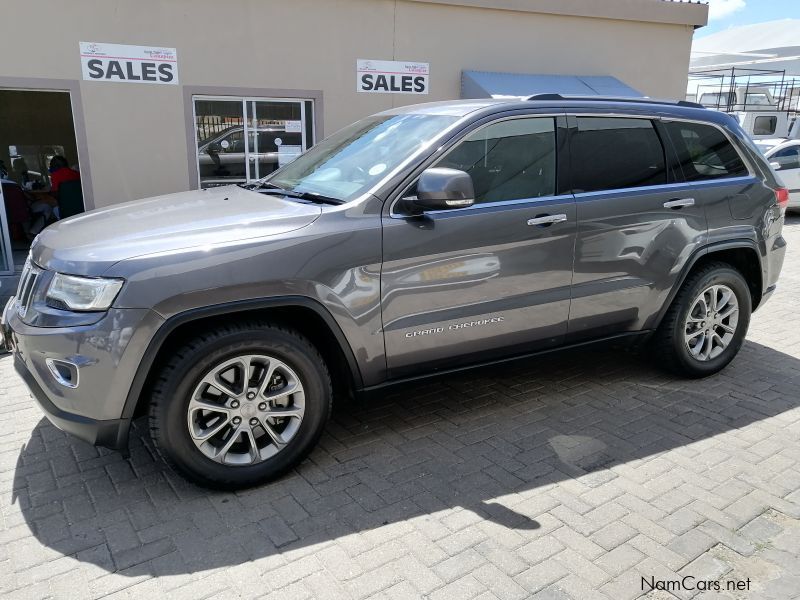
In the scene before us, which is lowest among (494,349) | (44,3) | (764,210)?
(494,349)

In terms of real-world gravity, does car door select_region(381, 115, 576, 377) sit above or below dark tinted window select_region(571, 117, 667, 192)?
below

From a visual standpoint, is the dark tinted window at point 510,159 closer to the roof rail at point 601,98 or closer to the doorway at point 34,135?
the roof rail at point 601,98

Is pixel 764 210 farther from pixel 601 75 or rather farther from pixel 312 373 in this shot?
pixel 601 75

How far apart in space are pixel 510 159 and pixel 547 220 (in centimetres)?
42

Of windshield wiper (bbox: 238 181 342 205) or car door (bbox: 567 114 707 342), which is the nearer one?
windshield wiper (bbox: 238 181 342 205)

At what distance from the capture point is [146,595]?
8.10 feet

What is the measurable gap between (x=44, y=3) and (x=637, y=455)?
8.67m

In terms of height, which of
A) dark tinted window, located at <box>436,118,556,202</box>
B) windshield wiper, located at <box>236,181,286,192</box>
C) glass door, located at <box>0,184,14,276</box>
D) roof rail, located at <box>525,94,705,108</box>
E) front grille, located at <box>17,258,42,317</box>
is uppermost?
roof rail, located at <box>525,94,705,108</box>

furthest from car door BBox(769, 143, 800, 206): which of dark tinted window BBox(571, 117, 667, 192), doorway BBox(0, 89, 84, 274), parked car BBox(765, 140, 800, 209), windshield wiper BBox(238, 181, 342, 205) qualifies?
doorway BBox(0, 89, 84, 274)

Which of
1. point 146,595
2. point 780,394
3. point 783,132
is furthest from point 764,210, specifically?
point 783,132

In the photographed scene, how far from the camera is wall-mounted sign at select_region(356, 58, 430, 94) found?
32.5 feet

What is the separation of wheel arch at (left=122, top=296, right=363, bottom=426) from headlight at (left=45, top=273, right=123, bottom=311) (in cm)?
26

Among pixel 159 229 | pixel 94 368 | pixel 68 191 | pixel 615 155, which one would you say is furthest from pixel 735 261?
pixel 68 191

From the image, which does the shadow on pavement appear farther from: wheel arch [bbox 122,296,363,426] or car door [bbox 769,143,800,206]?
car door [bbox 769,143,800,206]
